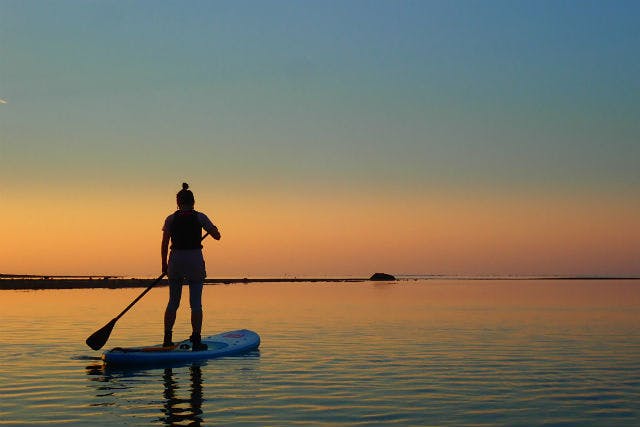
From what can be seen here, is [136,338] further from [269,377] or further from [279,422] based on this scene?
[279,422]

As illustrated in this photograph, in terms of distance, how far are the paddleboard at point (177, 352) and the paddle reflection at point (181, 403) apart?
1078 millimetres

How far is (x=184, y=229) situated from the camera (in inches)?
615

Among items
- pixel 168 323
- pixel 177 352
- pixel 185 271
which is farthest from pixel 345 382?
pixel 168 323

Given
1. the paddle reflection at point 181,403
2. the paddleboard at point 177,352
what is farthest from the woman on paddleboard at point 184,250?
the paddle reflection at point 181,403

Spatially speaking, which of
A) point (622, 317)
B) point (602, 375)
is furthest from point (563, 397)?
point (622, 317)

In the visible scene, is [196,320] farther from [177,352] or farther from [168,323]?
[177,352]

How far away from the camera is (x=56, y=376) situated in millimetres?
13320

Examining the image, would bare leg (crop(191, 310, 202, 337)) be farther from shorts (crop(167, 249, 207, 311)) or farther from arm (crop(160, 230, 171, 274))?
arm (crop(160, 230, 171, 274))

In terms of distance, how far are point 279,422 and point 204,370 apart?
5130 millimetres

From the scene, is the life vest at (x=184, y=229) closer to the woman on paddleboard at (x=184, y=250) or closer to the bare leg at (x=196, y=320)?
the woman on paddleboard at (x=184, y=250)

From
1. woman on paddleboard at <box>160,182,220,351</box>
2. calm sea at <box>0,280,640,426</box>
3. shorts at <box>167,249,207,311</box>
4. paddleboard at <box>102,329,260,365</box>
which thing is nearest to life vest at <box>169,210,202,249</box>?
woman on paddleboard at <box>160,182,220,351</box>

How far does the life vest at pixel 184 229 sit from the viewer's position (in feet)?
51.2

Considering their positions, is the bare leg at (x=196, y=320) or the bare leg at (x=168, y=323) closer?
the bare leg at (x=168, y=323)

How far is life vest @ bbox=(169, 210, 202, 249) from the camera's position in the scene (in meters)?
15.6
